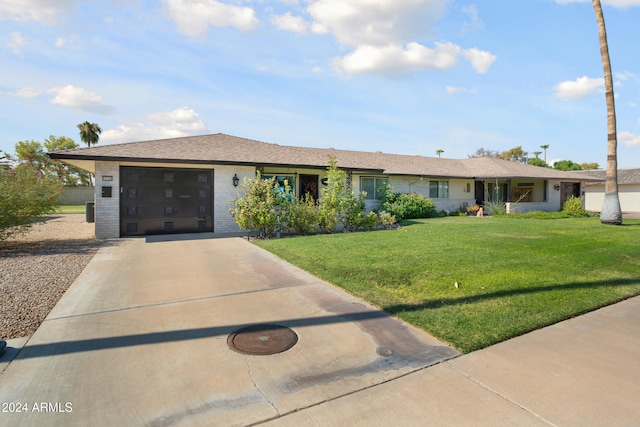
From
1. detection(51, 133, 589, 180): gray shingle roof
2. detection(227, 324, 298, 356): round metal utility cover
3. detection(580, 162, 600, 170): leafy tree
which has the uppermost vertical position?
detection(580, 162, 600, 170): leafy tree

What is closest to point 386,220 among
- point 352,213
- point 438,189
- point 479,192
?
point 352,213

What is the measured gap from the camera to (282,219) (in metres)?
12.4

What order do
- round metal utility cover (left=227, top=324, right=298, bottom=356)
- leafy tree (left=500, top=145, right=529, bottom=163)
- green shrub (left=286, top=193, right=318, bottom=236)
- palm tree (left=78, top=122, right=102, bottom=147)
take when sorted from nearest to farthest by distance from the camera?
round metal utility cover (left=227, top=324, right=298, bottom=356)
green shrub (left=286, top=193, right=318, bottom=236)
palm tree (left=78, top=122, right=102, bottom=147)
leafy tree (left=500, top=145, right=529, bottom=163)

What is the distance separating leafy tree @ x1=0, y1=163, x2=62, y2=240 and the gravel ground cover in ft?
2.40

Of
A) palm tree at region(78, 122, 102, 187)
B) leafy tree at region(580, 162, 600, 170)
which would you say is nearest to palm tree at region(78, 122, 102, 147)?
palm tree at region(78, 122, 102, 187)

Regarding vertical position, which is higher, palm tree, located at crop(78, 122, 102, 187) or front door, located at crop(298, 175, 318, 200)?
palm tree, located at crop(78, 122, 102, 187)

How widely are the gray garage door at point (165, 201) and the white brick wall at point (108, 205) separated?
6.6 inches

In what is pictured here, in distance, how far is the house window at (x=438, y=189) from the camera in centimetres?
2331

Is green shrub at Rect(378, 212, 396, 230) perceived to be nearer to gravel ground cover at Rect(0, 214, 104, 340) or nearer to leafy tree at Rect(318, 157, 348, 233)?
leafy tree at Rect(318, 157, 348, 233)

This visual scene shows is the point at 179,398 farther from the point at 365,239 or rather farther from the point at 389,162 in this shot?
the point at 389,162

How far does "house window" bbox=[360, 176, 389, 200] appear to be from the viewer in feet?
62.1

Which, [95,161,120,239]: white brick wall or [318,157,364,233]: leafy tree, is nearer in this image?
[95,161,120,239]: white brick wall

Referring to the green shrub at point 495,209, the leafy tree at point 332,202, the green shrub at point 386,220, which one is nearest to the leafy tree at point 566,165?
the green shrub at point 495,209

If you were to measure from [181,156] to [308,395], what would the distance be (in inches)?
459
